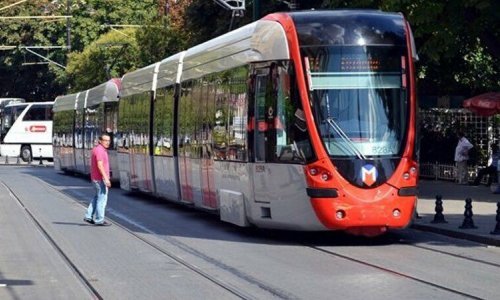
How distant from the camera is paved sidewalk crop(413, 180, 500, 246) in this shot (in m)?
18.3

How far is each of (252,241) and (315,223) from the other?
6.03 feet

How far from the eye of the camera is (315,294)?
11.8m

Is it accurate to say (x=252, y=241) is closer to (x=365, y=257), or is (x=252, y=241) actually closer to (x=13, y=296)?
(x=365, y=257)

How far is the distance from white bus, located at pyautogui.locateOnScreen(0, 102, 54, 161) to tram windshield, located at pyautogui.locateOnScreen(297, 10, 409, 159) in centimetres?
4969

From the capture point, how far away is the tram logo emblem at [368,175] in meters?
16.0

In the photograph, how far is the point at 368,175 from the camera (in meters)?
16.0

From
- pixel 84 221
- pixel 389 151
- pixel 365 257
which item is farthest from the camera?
pixel 84 221

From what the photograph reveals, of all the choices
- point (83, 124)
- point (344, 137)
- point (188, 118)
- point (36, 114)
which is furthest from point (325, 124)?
point (36, 114)

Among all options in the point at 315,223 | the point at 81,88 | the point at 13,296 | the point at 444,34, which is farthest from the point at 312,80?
the point at 81,88

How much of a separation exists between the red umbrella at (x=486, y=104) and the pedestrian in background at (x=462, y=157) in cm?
192

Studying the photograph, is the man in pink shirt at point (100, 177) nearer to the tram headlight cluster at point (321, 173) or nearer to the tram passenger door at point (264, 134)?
the tram passenger door at point (264, 134)

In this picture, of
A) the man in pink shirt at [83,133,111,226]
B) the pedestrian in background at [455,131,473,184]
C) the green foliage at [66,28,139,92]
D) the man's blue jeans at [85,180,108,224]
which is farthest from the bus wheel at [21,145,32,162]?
the man in pink shirt at [83,133,111,226]

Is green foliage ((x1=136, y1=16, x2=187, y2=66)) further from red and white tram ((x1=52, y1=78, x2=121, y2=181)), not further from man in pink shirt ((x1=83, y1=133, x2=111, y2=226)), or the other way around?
man in pink shirt ((x1=83, y1=133, x2=111, y2=226))

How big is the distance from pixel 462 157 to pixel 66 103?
871 inches
